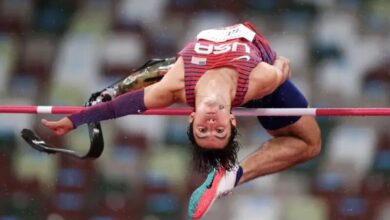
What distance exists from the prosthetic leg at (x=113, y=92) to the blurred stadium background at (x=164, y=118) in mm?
943

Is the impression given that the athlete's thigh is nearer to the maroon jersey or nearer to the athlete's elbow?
the athlete's elbow

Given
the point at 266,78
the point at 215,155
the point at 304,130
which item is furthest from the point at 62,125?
the point at 304,130

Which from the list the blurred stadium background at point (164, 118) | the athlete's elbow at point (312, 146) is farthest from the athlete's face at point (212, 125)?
the blurred stadium background at point (164, 118)

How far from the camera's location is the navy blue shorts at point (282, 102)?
10.8 feet

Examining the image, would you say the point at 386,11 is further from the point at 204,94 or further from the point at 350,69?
the point at 204,94

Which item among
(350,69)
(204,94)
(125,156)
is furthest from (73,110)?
(350,69)

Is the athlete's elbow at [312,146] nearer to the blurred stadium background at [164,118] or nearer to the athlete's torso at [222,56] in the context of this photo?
the athlete's torso at [222,56]

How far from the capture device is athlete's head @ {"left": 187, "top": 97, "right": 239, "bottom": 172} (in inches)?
114

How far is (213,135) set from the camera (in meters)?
2.93

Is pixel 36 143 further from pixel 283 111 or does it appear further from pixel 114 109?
pixel 283 111

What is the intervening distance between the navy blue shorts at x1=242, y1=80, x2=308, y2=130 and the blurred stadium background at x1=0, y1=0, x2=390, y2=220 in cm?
94

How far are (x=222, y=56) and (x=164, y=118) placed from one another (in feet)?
4.28

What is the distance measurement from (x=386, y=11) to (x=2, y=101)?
1.78m

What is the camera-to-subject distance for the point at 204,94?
292cm
